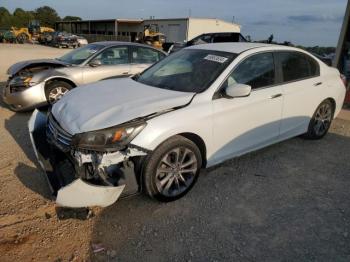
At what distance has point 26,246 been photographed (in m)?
2.85

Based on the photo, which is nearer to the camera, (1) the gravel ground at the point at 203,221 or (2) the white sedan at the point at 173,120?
(1) the gravel ground at the point at 203,221

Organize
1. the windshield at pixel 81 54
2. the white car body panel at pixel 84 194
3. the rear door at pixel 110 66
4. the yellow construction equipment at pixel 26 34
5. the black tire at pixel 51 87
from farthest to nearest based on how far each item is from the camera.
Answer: the yellow construction equipment at pixel 26 34
the windshield at pixel 81 54
the rear door at pixel 110 66
the black tire at pixel 51 87
the white car body panel at pixel 84 194

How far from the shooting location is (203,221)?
3.29 m

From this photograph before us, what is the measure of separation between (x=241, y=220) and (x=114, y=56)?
523 cm

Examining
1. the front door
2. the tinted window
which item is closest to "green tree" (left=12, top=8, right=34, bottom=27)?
the tinted window

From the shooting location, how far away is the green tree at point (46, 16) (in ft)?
245

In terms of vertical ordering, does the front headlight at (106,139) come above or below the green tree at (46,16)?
below

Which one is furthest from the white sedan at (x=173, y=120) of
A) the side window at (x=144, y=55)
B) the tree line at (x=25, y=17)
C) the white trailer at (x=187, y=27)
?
the tree line at (x=25, y=17)

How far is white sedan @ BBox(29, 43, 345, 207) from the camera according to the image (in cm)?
307

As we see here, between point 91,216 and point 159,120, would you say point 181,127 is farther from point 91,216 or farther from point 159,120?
point 91,216

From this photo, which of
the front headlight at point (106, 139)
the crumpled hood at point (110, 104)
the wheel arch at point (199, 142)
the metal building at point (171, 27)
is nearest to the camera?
the front headlight at point (106, 139)

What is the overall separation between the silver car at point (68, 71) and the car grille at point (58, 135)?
121 inches

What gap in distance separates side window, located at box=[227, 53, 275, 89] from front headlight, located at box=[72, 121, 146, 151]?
4.83 feet

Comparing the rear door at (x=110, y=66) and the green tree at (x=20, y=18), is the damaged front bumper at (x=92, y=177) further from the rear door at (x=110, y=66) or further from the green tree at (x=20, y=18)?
the green tree at (x=20, y=18)
